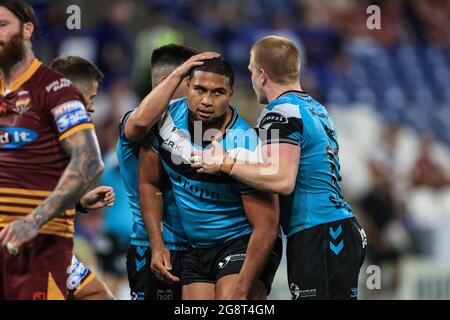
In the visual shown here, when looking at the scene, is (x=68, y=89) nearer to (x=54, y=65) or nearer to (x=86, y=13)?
(x=54, y=65)

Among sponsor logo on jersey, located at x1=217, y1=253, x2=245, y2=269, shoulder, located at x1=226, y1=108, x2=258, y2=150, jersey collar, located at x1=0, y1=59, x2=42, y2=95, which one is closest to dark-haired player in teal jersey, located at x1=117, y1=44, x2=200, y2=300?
sponsor logo on jersey, located at x1=217, y1=253, x2=245, y2=269

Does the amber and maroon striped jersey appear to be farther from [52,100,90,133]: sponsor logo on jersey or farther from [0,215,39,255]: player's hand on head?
[0,215,39,255]: player's hand on head

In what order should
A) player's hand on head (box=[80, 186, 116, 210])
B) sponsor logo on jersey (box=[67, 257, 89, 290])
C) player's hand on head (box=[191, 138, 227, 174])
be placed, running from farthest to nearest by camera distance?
sponsor logo on jersey (box=[67, 257, 89, 290])
player's hand on head (box=[80, 186, 116, 210])
player's hand on head (box=[191, 138, 227, 174])

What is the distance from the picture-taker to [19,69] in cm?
496

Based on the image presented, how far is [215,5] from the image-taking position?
15.1 meters

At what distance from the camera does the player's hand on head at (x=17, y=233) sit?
4.56 meters

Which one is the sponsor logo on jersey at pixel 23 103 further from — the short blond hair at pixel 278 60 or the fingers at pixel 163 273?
the short blond hair at pixel 278 60

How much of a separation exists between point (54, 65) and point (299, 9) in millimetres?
9885

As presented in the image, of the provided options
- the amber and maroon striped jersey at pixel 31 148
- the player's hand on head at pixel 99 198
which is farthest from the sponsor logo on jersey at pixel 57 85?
the player's hand on head at pixel 99 198

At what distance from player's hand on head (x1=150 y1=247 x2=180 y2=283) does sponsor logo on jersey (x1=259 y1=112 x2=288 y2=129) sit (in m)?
1.07

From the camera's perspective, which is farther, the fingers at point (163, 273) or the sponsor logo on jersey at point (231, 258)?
the fingers at point (163, 273)

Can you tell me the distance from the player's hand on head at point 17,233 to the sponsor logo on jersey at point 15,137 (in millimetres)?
436

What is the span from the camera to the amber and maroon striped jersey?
4855 millimetres

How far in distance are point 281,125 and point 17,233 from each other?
191 cm
